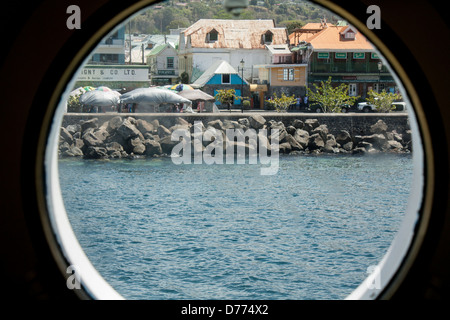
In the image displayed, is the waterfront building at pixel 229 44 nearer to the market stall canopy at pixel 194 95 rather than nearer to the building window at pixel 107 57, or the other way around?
the building window at pixel 107 57

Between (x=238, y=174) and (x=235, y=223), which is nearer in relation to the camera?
(x=235, y=223)

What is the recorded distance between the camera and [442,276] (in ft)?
16.2

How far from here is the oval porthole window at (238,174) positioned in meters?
12.9

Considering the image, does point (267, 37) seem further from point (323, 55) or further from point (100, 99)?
point (100, 99)

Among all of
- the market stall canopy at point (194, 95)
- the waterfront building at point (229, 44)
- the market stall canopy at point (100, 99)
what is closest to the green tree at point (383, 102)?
the market stall canopy at point (194, 95)

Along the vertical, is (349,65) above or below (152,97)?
above

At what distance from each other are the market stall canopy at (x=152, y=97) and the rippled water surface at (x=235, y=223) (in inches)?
171

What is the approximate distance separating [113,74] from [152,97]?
6763 mm

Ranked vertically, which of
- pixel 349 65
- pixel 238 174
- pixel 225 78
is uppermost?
pixel 349 65

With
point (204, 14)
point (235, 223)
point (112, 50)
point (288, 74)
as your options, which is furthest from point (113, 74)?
point (204, 14)

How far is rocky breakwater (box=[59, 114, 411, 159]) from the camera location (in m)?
32.1

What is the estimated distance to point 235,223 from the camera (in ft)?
62.3

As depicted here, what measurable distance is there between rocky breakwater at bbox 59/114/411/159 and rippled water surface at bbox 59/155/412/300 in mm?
1353

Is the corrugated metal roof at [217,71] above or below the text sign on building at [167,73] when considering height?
below
